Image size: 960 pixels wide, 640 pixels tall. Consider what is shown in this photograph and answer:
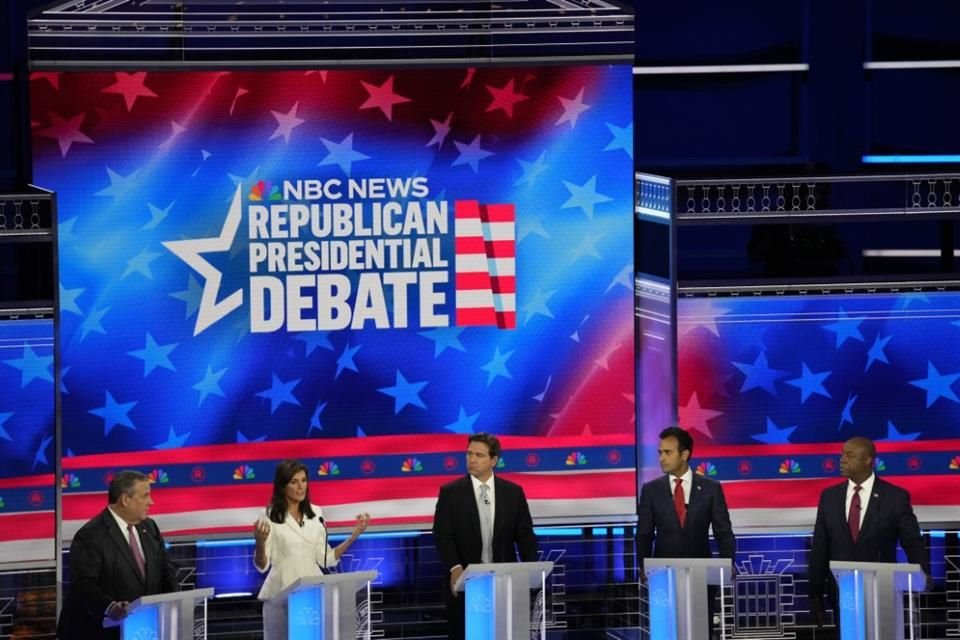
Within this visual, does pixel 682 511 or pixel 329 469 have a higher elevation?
pixel 329 469

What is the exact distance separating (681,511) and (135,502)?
2877 millimetres

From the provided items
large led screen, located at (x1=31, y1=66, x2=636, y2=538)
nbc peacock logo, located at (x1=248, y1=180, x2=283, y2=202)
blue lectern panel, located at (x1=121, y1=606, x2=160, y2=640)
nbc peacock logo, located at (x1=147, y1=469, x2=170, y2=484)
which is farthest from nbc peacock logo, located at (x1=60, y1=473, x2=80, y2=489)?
blue lectern panel, located at (x1=121, y1=606, x2=160, y2=640)

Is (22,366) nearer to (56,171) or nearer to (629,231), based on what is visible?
(56,171)

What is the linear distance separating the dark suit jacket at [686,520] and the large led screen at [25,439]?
321 centimetres

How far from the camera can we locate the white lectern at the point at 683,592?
9234 mm

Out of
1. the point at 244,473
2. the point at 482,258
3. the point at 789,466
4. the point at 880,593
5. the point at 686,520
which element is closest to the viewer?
the point at 880,593

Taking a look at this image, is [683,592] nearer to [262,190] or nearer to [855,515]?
[855,515]

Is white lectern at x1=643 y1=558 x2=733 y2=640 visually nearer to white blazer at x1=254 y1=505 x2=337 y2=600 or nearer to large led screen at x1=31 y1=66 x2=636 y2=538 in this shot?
white blazer at x1=254 y1=505 x2=337 y2=600

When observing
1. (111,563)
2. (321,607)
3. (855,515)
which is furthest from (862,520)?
(111,563)

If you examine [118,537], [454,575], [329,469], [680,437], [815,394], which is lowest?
[454,575]

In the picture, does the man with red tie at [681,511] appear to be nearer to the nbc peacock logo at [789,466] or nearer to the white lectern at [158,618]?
the nbc peacock logo at [789,466]

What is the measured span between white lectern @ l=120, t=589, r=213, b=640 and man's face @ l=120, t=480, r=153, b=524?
0.41 m

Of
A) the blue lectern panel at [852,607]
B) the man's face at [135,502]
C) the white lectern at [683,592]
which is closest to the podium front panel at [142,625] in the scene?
the man's face at [135,502]

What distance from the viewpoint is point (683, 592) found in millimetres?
9242
